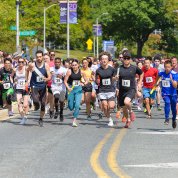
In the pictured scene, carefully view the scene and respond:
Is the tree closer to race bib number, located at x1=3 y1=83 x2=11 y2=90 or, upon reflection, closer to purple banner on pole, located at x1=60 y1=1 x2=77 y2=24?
purple banner on pole, located at x1=60 y1=1 x2=77 y2=24

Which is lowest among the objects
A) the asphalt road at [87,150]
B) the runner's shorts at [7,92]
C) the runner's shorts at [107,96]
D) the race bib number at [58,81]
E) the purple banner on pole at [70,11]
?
the asphalt road at [87,150]

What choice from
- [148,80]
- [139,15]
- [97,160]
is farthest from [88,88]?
[139,15]

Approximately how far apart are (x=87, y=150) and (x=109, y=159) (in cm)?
136

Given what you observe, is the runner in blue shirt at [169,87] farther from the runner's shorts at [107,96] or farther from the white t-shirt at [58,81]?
the white t-shirt at [58,81]

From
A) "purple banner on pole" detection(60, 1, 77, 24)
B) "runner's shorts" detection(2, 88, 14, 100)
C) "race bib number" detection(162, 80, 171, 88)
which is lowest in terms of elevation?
"runner's shorts" detection(2, 88, 14, 100)

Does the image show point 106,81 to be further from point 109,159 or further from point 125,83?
point 109,159

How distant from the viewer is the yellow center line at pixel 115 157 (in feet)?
33.6

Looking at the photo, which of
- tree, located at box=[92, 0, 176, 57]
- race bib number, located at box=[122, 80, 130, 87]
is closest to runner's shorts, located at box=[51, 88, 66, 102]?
race bib number, located at box=[122, 80, 130, 87]

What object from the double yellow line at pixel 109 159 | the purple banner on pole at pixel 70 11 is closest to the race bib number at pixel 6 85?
the double yellow line at pixel 109 159

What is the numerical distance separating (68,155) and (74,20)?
33912 millimetres

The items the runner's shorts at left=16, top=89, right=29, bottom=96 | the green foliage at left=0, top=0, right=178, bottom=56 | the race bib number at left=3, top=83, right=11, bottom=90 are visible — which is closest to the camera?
the runner's shorts at left=16, top=89, right=29, bottom=96

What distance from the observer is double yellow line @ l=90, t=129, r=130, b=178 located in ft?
33.6

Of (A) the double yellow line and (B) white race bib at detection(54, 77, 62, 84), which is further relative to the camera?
(B) white race bib at detection(54, 77, 62, 84)

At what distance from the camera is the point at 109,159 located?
11.8m
